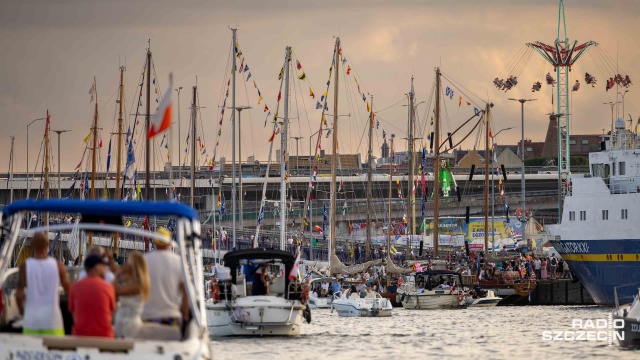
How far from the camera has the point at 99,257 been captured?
1909cm

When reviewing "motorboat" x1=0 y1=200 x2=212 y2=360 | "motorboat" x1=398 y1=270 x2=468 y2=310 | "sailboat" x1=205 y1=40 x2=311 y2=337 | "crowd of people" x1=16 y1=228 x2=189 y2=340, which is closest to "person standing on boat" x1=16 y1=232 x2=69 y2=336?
"crowd of people" x1=16 y1=228 x2=189 y2=340

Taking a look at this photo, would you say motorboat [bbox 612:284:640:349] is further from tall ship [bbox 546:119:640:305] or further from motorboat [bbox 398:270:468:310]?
motorboat [bbox 398:270:468:310]

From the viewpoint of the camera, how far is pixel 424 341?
135 feet

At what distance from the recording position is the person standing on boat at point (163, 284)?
65.3 feet

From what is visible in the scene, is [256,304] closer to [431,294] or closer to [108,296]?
[108,296]

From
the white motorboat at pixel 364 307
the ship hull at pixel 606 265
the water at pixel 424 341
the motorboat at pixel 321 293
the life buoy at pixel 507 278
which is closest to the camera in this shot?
the water at pixel 424 341

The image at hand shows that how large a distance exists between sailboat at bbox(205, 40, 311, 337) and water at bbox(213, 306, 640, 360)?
0.40m

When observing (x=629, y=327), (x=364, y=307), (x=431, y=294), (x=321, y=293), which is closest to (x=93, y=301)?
(x=629, y=327)

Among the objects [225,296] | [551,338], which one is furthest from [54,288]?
[551,338]

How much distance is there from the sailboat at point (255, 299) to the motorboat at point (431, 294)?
27.9 m

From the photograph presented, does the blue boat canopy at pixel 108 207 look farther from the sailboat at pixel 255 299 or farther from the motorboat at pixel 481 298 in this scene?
the motorboat at pixel 481 298

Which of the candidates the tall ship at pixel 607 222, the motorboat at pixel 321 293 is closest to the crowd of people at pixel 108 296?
the tall ship at pixel 607 222

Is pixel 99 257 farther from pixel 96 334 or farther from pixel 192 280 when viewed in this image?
pixel 192 280

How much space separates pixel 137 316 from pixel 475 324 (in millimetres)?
33769
